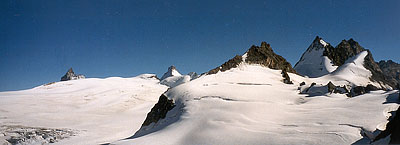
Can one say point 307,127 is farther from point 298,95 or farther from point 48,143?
point 48,143

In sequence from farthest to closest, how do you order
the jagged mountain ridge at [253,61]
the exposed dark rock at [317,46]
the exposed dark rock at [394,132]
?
the exposed dark rock at [317,46]
the jagged mountain ridge at [253,61]
the exposed dark rock at [394,132]

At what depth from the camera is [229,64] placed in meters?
18.1

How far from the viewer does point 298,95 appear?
528 inches

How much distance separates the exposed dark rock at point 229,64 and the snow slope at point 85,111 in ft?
26.4

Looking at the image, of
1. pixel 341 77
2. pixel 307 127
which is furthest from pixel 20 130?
pixel 341 77

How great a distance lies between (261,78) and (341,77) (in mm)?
19891

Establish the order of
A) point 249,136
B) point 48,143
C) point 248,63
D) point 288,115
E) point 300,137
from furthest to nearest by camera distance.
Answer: point 248,63
point 48,143
point 288,115
point 249,136
point 300,137

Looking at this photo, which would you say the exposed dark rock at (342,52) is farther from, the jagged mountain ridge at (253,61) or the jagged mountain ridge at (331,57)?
the jagged mountain ridge at (253,61)

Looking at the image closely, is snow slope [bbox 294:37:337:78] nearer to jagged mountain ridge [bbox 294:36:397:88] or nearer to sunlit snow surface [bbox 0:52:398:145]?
jagged mountain ridge [bbox 294:36:397:88]

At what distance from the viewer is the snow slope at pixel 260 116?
7.68m

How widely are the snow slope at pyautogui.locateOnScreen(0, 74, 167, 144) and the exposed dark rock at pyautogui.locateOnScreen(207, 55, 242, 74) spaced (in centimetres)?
805

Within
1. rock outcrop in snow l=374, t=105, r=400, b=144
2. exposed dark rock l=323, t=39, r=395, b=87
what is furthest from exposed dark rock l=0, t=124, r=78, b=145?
exposed dark rock l=323, t=39, r=395, b=87

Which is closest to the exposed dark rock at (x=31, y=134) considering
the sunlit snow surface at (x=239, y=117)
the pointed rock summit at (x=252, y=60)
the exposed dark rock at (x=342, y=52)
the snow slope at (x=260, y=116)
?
the sunlit snow surface at (x=239, y=117)

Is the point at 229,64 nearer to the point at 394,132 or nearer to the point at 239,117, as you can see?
the point at 239,117
